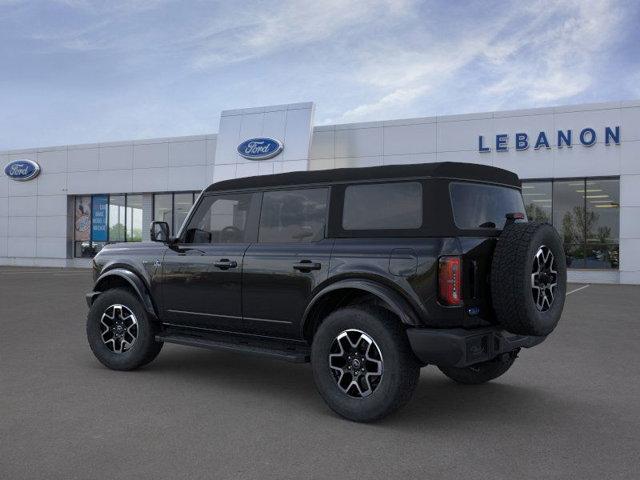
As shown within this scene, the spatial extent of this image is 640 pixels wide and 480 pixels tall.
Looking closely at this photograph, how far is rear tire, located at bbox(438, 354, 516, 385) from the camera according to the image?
18.2 ft

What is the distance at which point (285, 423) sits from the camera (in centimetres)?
446

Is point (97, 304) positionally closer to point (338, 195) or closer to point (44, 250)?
point (338, 195)

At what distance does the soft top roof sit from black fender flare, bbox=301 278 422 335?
→ 89 centimetres

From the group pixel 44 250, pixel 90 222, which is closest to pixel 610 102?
pixel 90 222

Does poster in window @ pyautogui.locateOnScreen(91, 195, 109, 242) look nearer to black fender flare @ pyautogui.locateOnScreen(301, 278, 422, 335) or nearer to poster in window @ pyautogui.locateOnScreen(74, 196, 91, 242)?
poster in window @ pyautogui.locateOnScreen(74, 196, 91, 242)

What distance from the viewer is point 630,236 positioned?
2025cm

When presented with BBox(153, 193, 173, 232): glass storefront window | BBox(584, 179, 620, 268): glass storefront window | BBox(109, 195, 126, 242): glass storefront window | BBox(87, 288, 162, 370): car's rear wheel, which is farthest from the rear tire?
BBox(109, 195, 126, 242): glass storefront window

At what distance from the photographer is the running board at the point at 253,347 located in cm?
489

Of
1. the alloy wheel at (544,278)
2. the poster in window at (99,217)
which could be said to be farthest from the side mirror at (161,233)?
the poster in window at (99,217)

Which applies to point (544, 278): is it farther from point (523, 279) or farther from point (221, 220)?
point (221, 220)

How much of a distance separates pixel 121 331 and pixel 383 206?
317 cm

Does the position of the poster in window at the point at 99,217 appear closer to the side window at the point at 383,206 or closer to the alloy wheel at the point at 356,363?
the side window at the point at 383,206

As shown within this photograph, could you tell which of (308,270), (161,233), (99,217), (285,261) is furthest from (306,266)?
(99,217)

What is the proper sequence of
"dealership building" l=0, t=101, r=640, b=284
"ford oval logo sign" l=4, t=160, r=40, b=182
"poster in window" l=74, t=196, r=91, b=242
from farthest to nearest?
"ford oval logo sign" l=4, t=160, r=40, b=182
"poster in window" l=74, t=196, r=91, b=242
"dealership building" l=0, t=101, r=640, b=284
